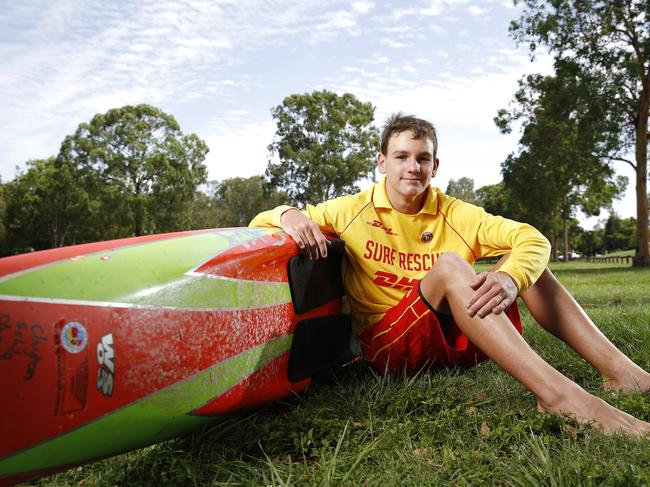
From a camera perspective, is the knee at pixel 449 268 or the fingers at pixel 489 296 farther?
the knee at pixel 449 268

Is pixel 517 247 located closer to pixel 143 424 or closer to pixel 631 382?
pixel 631 382

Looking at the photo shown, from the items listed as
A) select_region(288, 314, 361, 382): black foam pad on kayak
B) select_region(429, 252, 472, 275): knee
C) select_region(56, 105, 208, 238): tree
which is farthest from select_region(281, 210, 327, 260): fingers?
select_region(56, 105, 208, 238): tree

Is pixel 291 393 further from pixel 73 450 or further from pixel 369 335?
pixel 73 450

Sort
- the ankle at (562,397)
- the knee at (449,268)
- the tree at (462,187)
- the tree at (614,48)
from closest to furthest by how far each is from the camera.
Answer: the ankle at (562,397), the knee at (449,268), the tree at (614,48), the tree at (462,187)

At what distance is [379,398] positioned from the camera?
8.87 ft

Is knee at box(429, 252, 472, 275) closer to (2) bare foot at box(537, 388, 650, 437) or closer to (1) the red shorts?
(1) the red shorts

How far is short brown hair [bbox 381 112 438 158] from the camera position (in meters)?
3.19

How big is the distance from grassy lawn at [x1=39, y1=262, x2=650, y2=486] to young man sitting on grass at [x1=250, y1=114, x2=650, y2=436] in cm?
16

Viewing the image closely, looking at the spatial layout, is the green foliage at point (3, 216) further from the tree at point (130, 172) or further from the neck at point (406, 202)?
the neck at point (406, 202)

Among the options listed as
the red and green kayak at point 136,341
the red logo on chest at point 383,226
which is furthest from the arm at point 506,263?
the red and green kayak at point 136,341

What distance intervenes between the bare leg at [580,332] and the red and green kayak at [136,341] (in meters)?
1.24

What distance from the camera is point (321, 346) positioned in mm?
3066

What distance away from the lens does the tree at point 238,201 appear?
54.2 m

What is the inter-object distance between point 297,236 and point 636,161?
2187cm
